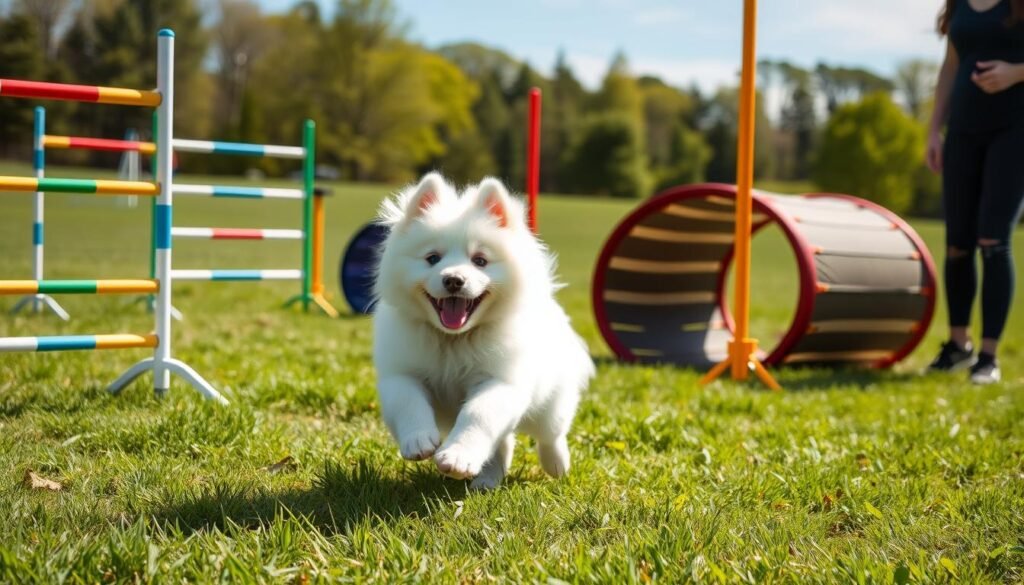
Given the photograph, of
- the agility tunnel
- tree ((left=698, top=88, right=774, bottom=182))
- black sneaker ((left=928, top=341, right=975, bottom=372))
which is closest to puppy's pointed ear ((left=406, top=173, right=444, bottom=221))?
the agility tunnel

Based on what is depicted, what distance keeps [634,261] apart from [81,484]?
5.60 m

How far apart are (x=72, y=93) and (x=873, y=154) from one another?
2574 inches

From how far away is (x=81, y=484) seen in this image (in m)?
3.01

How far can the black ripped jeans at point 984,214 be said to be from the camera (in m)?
5.94

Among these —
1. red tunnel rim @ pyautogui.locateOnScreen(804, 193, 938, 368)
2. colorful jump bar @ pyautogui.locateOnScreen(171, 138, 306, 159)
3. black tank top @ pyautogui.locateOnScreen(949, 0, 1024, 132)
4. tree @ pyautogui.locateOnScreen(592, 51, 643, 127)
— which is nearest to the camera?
black tank top @ pyautogui.locateOnScreen(949, 0, 1024, 132)

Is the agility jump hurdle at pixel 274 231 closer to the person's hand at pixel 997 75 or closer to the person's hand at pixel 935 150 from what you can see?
the person's hand at pixel 935 150

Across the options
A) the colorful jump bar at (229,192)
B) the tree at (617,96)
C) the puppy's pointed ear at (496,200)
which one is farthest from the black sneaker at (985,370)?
the tree at (617,96)

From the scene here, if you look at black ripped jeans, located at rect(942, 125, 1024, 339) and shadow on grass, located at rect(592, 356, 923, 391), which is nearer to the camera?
black ripped jeans, located at rect(942, 125, 1024, 339)

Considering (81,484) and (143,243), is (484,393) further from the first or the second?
(143,243)

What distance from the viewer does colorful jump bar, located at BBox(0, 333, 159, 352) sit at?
12.7ft

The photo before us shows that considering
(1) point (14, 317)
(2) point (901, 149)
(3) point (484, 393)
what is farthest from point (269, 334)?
(2) point (901, 149)

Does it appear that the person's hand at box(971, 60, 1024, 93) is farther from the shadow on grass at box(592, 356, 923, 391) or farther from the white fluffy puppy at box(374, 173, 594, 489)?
the white fluffy puppy at box(374, 173, 594, 489)

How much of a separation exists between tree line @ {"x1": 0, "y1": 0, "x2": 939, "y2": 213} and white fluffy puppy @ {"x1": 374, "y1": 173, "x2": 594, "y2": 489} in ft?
140

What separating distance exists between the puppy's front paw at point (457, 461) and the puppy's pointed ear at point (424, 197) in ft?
2.98
